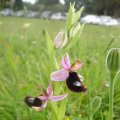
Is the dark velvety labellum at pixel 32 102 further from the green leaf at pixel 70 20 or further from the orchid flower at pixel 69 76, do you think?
the green leaf at pixel 70 20

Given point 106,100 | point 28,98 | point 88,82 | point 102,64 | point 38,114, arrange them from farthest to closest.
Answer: point 102,64
point 88,82
point 106,100
point 38,114
point 28,98

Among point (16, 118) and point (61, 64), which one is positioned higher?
point (61, 64)

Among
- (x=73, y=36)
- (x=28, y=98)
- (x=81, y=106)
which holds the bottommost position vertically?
(x=81, y=106)

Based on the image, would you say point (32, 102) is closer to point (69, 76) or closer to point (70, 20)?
point (69, 76)

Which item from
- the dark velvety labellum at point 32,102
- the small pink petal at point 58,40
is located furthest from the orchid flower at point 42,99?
the small pink petal at point 58,40

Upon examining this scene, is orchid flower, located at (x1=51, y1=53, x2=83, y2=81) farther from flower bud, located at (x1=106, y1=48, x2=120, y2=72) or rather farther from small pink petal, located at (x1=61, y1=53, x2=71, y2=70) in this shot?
flower bud, located at (x1=106, y1=48, x2=120, y2=72)

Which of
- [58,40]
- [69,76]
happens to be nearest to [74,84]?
[69,76]

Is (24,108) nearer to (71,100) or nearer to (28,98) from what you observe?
(71,100)

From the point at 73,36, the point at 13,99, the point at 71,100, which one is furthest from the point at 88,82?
the point at 73,36

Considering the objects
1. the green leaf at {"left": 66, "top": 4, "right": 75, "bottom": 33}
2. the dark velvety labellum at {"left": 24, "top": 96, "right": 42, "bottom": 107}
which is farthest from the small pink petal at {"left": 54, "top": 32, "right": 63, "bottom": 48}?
the dark velvety labellum at {"left": 24, "top": 96, "right": 42, "bottom": 107}
